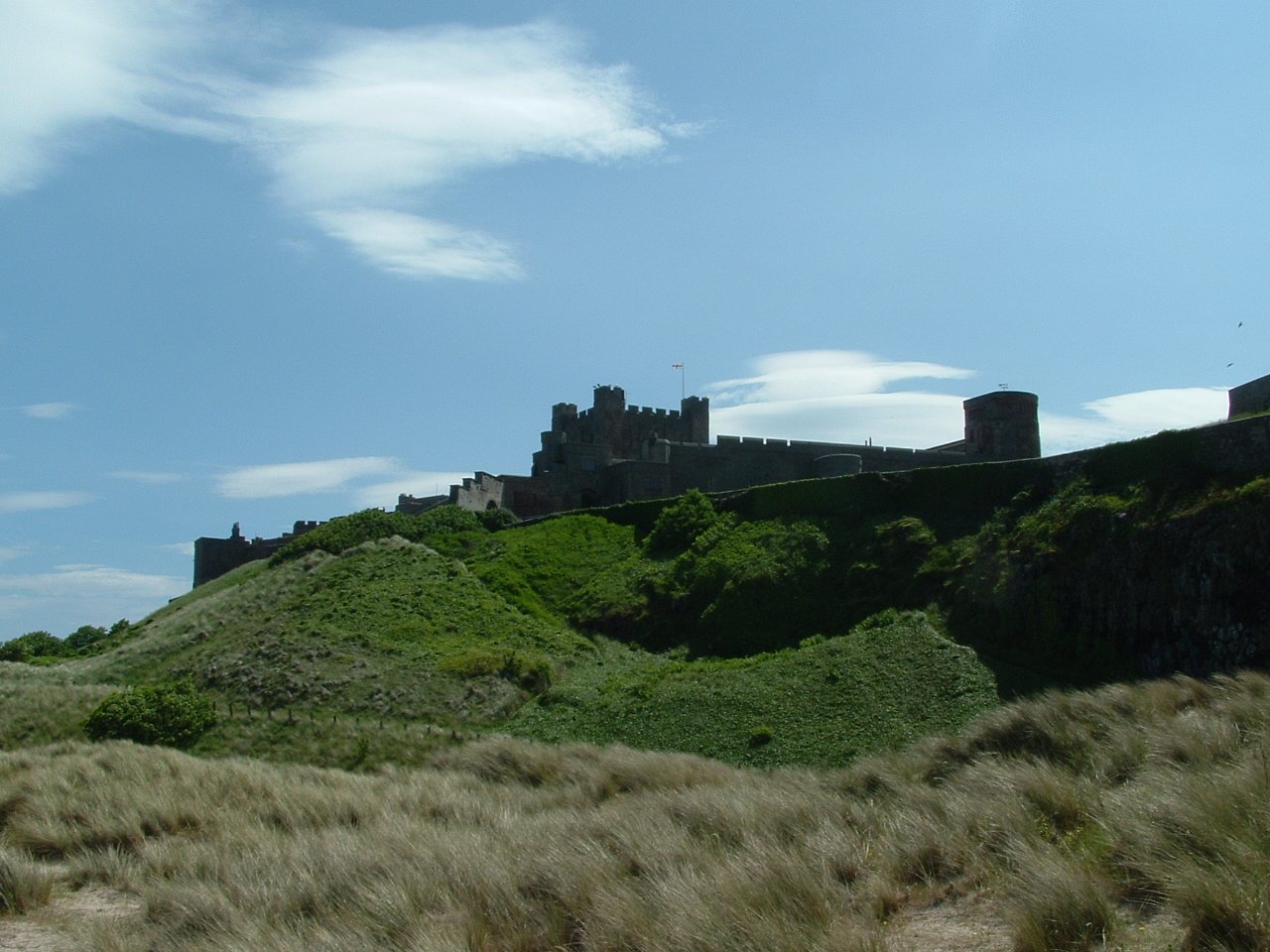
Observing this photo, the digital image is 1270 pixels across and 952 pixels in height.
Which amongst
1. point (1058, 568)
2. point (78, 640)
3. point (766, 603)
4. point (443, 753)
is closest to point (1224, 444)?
point (1058, 568)

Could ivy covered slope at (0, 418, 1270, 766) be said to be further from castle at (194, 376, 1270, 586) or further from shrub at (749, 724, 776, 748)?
castle at (194, 376, 1270, 586)

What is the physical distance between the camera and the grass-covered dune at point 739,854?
23.3 feet

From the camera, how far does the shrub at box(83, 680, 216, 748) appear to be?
22.6 meters

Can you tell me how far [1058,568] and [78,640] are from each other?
34892 millimetres

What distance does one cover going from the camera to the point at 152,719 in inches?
902

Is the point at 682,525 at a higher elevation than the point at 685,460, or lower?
lower

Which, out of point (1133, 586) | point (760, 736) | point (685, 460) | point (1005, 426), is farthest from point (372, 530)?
point (1005, 426)

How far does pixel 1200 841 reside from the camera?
7.19 m

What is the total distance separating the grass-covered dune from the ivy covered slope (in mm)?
6673

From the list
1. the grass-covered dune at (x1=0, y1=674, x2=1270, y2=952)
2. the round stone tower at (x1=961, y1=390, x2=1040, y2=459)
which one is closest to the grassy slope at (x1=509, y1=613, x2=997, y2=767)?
the grass-covered dune at (x1=0, y1=674, x2=1270, y2=952)

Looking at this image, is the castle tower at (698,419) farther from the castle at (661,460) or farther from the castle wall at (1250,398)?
the castle wall at (1250,398)

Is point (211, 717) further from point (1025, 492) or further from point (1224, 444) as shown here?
point (1224, 444)

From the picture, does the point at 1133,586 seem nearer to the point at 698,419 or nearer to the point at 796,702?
the point at 796,702

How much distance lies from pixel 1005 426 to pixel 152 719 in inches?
1625
